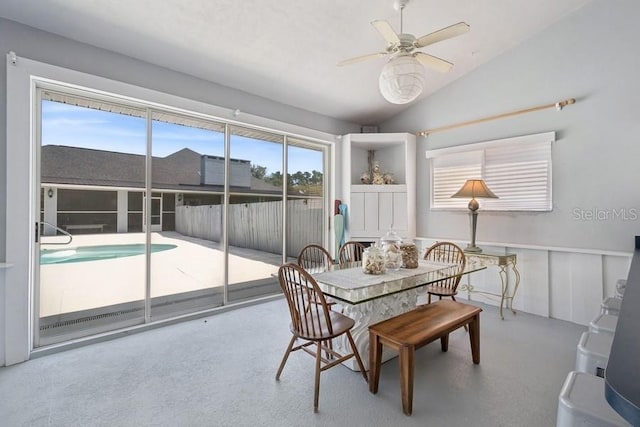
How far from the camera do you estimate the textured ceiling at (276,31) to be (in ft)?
8.09

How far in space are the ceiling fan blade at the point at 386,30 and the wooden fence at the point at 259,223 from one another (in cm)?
265

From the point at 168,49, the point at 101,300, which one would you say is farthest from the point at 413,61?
the point at 101,300

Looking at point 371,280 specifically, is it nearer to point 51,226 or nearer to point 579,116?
point 51,226

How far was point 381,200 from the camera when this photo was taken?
464 centimetres

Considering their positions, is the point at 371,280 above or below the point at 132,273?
above

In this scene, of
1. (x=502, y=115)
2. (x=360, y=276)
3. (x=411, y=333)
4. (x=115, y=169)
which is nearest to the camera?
(x=411, y=333)

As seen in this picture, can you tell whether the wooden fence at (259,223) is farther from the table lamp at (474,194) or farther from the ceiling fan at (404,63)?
the ceiling fan at (404,63)

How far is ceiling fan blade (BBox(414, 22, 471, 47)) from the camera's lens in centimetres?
200

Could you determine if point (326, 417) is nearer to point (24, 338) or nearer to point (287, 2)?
point (24, 338)

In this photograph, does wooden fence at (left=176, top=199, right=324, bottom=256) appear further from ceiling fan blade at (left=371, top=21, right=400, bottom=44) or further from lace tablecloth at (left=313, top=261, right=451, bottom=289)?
ceiling fan blade at (left=371, top=21, right=400, bottom=44)

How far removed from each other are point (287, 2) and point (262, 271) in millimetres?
3363

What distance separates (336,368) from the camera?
7.86 feet

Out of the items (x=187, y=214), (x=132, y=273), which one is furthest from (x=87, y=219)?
(x=187, y=214)

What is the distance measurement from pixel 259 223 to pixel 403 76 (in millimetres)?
2933
